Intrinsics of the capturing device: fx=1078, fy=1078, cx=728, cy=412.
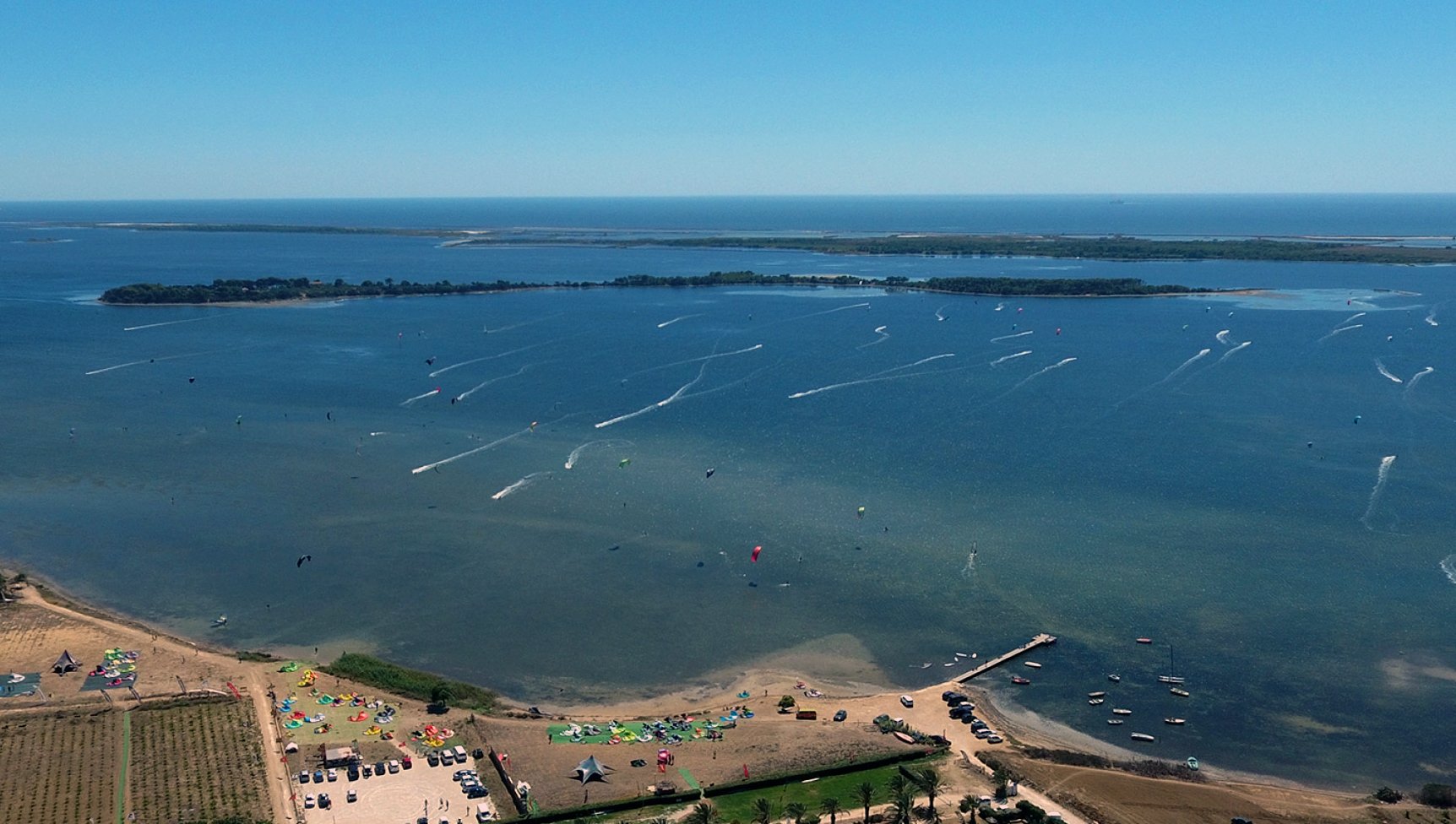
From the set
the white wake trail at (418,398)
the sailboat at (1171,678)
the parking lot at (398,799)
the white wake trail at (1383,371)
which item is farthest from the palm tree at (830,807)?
the white wake trail at (1383,371)

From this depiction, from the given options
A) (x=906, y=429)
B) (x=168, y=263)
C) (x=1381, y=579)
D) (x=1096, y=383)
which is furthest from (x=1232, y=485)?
(x=168, y=263)

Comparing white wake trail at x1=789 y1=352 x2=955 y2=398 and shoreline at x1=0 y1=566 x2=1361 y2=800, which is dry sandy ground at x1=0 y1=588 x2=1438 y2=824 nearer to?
shoreline at x1=0 y1=566 x2=1361 y2=800

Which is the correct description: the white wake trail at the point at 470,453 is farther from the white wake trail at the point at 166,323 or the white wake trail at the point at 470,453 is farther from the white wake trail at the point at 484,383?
the white wake trail at the point at 166,323

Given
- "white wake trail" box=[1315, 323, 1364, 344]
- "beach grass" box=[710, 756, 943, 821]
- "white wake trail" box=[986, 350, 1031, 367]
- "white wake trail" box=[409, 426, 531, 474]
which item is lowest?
"beach grass" box=[710, 756, 943, 821]

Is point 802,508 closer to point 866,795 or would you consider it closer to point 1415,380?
point 866,795

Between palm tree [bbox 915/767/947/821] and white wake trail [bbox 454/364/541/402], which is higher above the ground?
white wake trail [bbox 454/364/541/402]

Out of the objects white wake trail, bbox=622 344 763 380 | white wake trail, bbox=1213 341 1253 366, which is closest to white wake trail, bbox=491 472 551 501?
white wake trail, bbox=622 344 763 380
